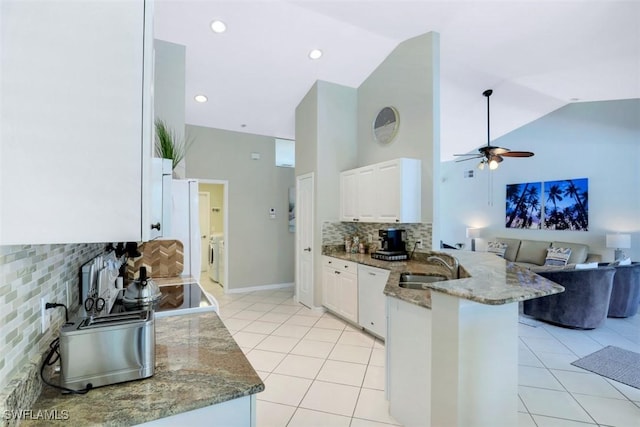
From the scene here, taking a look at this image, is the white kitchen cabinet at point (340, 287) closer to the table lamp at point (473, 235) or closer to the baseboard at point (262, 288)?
the baseboard at point (262, 288)

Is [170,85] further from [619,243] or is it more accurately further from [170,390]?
[619,243]

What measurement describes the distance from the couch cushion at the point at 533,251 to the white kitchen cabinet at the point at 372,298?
438 centimetres

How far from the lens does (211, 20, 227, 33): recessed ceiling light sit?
3.32 meters

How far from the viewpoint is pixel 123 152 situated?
34.5 inches

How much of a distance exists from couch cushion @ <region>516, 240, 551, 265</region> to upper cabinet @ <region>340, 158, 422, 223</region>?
3.96 m

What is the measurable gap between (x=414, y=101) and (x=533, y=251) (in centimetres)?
450

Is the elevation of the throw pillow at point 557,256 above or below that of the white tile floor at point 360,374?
above

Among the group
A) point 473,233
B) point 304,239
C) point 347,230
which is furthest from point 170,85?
point 473,233

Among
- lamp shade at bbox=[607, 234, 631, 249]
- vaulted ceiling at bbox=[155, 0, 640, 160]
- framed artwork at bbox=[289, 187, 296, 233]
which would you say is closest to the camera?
vaulted ceiling at bbox=[155, 0, 640, 160]

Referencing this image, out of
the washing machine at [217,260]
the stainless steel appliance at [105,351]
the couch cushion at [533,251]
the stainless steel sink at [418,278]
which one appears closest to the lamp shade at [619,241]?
→ the couch cushion at [533,251]

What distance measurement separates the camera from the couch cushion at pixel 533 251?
19.8 feet

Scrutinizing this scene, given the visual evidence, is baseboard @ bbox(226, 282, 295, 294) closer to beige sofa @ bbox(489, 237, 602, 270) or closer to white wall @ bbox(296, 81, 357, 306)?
white wall @ bbox(296, 81, 357, 306)

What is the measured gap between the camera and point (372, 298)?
363 centimetres

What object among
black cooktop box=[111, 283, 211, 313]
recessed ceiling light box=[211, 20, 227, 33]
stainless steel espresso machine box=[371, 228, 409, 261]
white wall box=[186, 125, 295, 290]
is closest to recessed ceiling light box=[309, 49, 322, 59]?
recessed ceiling light box=[211, 20, 227, 33]
